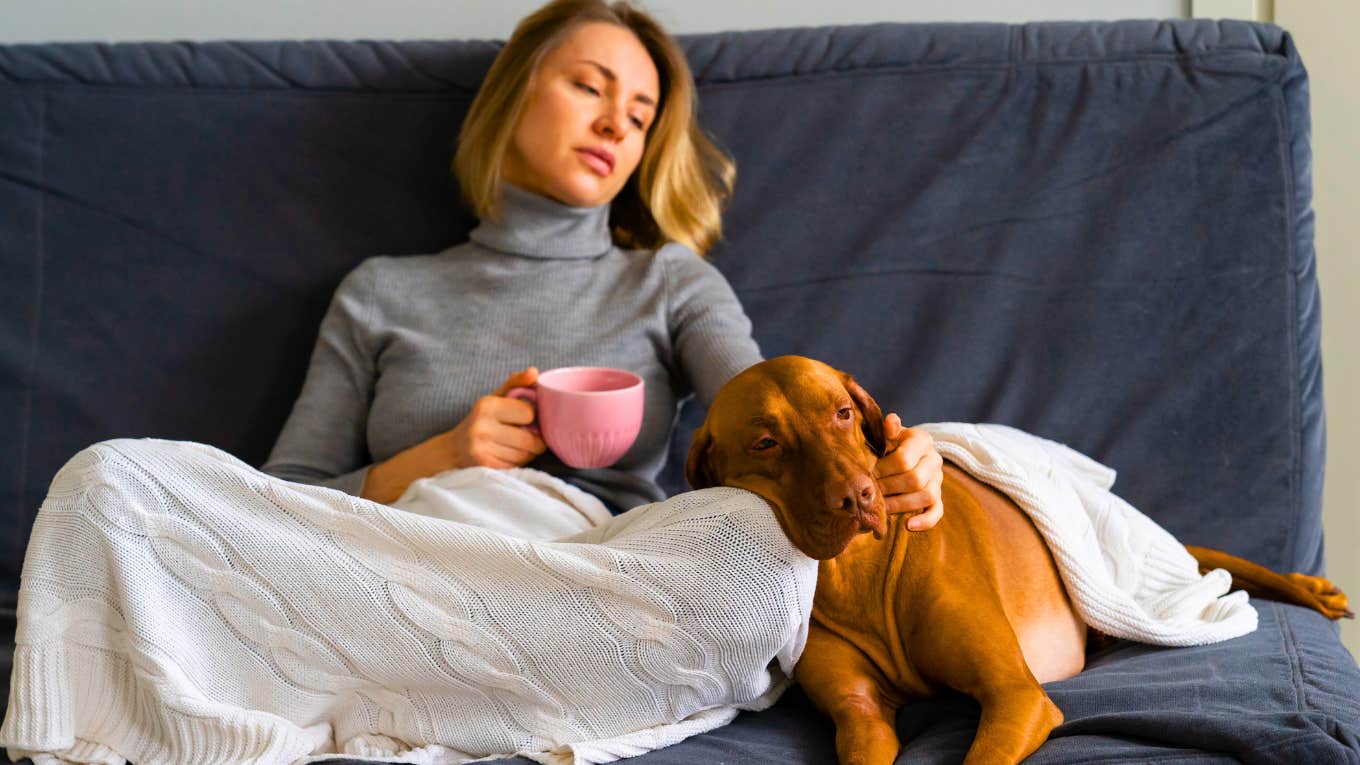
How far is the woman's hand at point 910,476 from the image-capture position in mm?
1042

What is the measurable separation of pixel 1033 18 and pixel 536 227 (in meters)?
0.88

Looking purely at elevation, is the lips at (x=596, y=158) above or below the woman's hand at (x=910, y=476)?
above

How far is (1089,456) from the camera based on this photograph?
1524 mm

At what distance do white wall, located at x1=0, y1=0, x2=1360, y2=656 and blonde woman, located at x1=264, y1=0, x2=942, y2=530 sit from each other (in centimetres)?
32

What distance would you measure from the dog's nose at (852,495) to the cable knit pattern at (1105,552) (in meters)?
0.33

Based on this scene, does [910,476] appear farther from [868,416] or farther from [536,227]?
[536,227]

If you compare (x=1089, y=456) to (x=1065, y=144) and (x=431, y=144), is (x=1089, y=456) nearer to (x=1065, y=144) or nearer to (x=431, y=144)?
(x=1065, y=144)

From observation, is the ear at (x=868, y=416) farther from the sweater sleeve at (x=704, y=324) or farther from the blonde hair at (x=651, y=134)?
the blonde hair at (x=651, y=134)

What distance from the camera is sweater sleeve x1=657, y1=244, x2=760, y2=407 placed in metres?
1.46

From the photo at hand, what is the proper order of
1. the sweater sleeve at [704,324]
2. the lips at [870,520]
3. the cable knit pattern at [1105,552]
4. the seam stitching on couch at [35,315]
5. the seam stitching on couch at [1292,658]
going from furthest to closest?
the seam stitching on couch at [35,315], the sweater sleeve at [704,324], the cable knit pattern at [1105,552], the seam stitching on couch at [1292,658], the lips at [870,520]

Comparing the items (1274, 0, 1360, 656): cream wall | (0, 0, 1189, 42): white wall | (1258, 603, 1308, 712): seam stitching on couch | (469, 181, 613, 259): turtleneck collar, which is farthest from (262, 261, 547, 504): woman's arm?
(1274, 0, 1360, 656): cream wall

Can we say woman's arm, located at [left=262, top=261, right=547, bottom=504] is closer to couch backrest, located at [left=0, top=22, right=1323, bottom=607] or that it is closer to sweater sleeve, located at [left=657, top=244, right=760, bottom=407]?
couch backrest, located at [left=0, top=22, right=1323, bottom=607]

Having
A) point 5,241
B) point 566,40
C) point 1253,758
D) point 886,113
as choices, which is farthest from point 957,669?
point 5,241

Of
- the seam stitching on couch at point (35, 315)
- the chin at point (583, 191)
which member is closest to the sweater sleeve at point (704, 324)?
the chin at point (583, 191)
